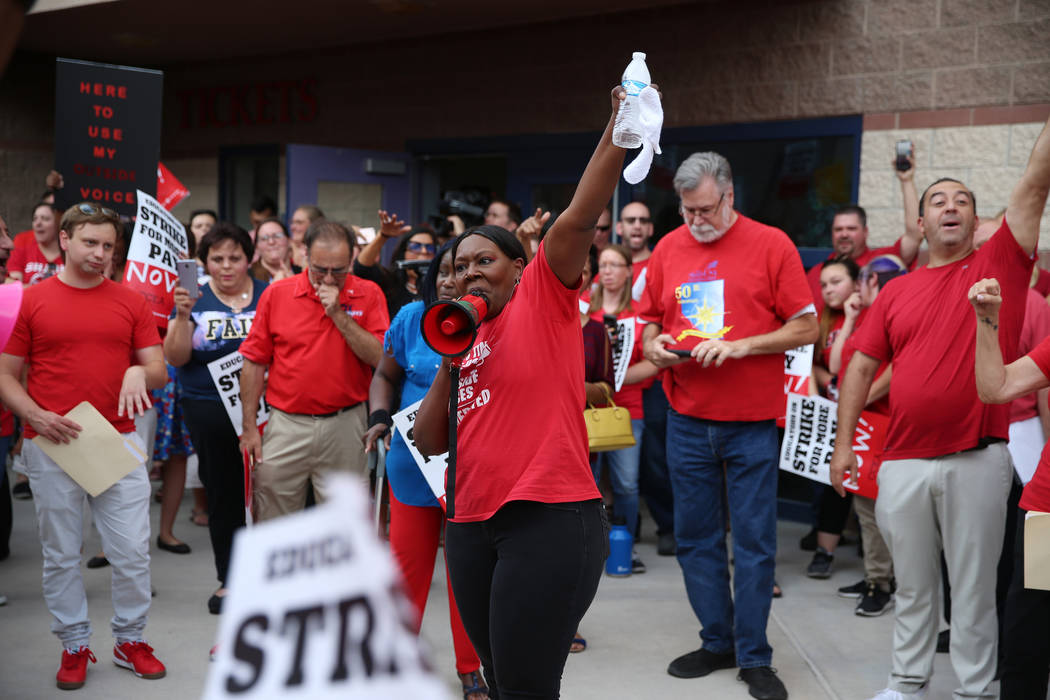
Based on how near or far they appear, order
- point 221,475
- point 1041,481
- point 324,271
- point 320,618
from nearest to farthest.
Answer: point 320,618 → point 1041,481 → point 324,271 → point 221,475

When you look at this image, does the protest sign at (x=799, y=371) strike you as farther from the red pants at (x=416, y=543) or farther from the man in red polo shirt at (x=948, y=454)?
the red pants at (x=416, y=543)

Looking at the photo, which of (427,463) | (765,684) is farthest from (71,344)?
(765,684)

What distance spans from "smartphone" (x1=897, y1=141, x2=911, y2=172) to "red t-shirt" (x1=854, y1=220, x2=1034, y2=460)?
8.18 feet

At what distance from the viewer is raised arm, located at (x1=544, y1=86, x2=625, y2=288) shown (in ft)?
8.00

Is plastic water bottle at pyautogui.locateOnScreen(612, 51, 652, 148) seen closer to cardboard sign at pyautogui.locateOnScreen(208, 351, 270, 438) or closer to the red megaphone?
the red megaphone

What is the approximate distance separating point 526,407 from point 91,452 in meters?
2.45

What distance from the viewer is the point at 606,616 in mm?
5363

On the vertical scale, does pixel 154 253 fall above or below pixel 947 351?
above

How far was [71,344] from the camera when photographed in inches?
167

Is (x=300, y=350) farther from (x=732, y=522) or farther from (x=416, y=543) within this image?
(x=732, y=522)

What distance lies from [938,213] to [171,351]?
366cm

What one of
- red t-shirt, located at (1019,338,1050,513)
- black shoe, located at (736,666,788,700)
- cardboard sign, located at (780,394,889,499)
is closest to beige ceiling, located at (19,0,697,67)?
cardboard sign, located at (780,394,889,499)

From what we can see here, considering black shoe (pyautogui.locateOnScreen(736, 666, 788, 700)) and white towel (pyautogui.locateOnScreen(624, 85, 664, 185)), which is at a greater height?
white towel (pyautogui.locateOnScreen(624, 85, 664, 185))

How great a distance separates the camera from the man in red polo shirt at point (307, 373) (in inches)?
185
